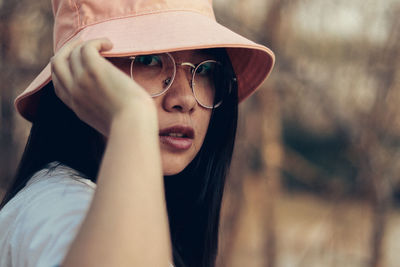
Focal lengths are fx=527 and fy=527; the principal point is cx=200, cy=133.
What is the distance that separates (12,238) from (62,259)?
8.6 inches

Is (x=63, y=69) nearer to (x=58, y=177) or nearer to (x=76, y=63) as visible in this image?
(x=76, y=63)

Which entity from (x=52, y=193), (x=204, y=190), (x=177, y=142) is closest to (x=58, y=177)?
(x=52, y=193)

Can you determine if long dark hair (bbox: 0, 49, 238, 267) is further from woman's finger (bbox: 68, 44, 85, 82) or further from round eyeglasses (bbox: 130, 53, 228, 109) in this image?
woman's finger (bbox: 68, 44, 85, 82)

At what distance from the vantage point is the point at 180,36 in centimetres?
138

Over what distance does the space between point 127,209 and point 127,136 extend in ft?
0.46

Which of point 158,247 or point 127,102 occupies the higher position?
point 127,102

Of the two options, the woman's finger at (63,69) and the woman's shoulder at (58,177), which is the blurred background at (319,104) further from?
the woman's finger at (63,69)

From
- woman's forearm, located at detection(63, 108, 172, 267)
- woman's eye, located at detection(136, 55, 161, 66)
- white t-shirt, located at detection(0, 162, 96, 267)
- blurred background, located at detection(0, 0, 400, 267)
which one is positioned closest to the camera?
woman's forearm, located at detection(63, 108, 172, 267)

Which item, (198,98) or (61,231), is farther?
(198,98)

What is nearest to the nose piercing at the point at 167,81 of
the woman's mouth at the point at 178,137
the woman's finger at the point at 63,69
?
the woman's mouth at the point at 178,137

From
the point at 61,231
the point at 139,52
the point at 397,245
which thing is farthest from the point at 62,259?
the point at 397,245

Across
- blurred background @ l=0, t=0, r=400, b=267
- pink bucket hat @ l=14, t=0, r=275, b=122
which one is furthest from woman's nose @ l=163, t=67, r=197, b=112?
blurred background @ l=0, t=0, r=400, b=267

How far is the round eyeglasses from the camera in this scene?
1.45 metres

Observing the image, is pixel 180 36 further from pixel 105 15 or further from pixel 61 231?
pixel 61 231
